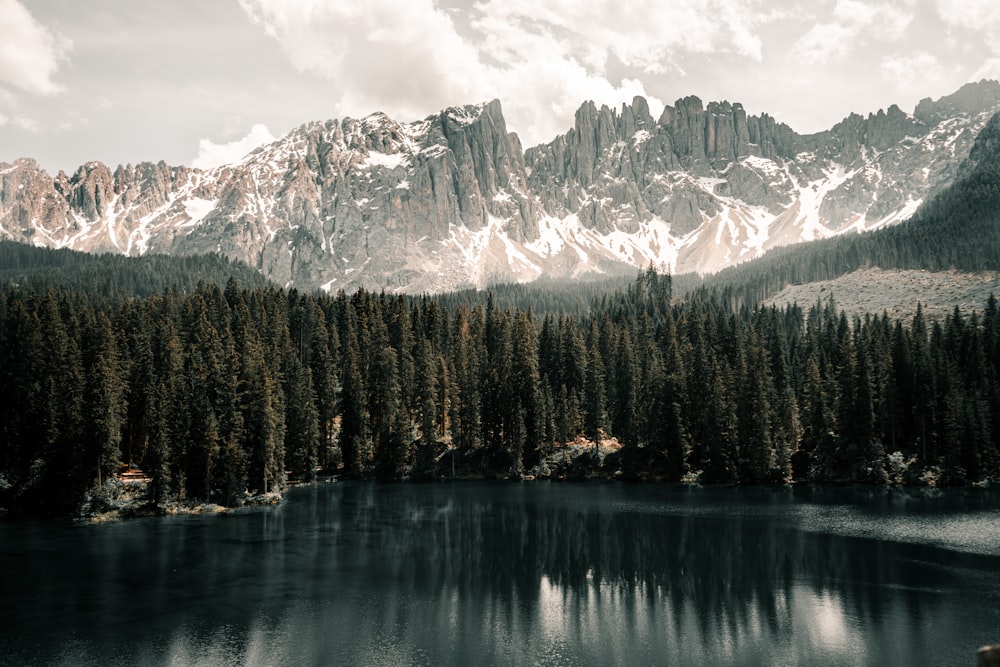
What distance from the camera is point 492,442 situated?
13625 cm

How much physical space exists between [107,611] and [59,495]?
48.3 metres

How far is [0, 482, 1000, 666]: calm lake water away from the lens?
45.1m

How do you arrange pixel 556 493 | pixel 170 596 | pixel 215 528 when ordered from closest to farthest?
pixel 170 596
pixel 215 528
pixel 556 493

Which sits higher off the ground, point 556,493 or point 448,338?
point 448,338

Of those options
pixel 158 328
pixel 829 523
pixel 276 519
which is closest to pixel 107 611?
pixel 276 519

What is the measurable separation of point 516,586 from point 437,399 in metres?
A: 85.1

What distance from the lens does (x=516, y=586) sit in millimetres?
59625

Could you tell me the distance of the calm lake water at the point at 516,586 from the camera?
4506cm

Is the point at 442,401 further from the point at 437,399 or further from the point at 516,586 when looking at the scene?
the point at 516,586

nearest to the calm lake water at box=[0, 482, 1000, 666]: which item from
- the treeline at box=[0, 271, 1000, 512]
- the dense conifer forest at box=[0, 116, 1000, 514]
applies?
the dense conifer forest at box=[0, 116, 1000, 514]

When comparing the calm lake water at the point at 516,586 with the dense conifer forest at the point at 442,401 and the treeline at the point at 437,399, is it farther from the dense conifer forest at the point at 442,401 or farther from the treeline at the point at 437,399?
the treeline at the point at 437,399

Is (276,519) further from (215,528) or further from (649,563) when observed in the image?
(649,563)

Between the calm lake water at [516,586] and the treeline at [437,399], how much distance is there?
525 inches

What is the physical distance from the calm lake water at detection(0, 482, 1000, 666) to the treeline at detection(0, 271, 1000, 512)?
43.7 feet
